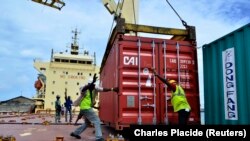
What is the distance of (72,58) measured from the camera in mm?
32688

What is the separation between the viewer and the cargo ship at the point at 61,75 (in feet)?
101

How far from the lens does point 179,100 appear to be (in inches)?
279

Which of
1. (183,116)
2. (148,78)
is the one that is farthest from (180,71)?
(183,116)

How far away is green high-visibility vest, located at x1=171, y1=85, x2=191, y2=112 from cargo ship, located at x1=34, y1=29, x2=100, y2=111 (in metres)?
23.6

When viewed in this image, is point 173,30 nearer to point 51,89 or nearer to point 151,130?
point 151,130

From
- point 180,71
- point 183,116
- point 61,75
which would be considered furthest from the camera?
point 61,75

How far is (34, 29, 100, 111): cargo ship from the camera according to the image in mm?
30922

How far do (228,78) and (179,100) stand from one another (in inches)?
57.1

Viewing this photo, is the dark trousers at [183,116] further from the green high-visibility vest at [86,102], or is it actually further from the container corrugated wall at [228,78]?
the green high-visibility vest at [86,102]

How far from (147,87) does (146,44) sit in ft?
3.84

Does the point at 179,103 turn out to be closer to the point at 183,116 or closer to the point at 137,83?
the point at 183,116

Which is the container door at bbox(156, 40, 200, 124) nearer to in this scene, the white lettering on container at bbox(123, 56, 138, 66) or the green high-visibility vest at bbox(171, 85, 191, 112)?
the green high-visibility vest at bbox(171, 85, 191, 112)

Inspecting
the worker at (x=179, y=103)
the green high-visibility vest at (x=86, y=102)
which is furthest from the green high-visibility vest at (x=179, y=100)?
the green high-visibility vest at (x=86, y=102)

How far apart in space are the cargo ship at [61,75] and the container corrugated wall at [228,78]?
23.0 meters
